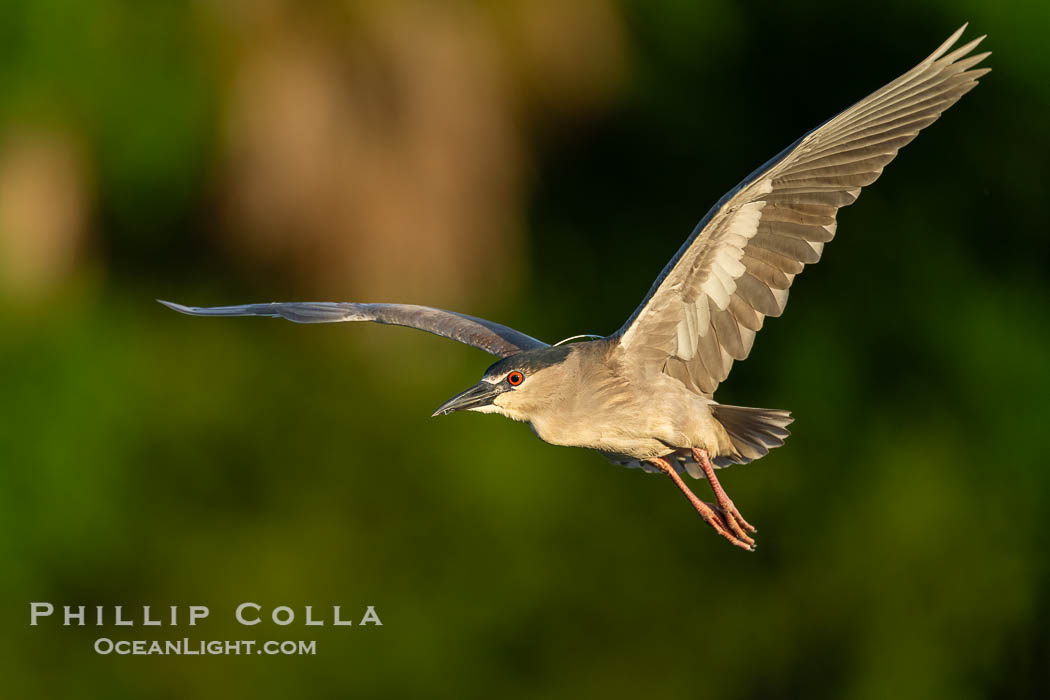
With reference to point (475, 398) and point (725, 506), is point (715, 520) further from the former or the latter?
point (475, 398)

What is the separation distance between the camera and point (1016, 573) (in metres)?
10.3

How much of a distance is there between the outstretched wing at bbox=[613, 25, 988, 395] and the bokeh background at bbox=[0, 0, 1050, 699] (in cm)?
476

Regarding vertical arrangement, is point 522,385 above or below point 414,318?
below

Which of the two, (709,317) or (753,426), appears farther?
(753,426)

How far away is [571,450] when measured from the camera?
10.8 metres

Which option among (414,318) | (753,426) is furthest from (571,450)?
(753,426)

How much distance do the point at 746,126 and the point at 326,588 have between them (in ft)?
14.9

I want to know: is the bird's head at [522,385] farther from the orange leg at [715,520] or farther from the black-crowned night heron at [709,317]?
the orange leg at [715,520]

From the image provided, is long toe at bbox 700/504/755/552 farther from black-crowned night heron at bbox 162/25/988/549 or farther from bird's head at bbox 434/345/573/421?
bird's head at bbox 434/345/573/421

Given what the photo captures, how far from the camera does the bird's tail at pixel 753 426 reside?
5.12m

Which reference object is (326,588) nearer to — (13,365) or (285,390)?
(285,390)

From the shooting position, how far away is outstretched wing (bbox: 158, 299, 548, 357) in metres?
5.45

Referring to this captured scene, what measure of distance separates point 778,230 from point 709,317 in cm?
37

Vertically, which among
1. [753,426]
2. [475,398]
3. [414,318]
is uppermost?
[414,318]
